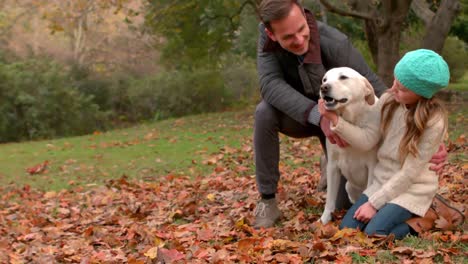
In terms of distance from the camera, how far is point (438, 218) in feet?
14.3

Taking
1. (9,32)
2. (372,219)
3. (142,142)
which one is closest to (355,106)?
(372,219)

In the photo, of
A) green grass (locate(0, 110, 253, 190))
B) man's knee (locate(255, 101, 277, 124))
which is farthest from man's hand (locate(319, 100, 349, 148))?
green grass (locate(0, 110, 253, 190))

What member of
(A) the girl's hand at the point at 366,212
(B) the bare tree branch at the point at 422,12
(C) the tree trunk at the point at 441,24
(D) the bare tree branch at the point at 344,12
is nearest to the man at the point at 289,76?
(A) the girl's hand at the point at 366,212

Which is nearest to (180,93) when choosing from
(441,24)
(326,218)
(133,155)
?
(441,24)

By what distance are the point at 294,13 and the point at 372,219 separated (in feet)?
4.94

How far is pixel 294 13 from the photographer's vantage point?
4.59m

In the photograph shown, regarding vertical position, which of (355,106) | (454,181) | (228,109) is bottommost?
(228,109)

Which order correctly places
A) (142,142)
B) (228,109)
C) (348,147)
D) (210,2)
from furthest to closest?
1. (228,109)
2. (210,2)
3. (142,142)
4. (348,147)

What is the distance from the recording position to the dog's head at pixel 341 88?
4.19 meters

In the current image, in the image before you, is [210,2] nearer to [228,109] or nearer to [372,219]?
[228,109]

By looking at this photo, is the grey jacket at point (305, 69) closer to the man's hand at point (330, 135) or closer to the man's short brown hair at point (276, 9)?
the man's hand at point (330, 135)

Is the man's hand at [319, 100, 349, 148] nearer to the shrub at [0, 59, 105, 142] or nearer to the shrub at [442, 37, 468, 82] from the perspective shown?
the shrub at [0, 59, 105, 142]

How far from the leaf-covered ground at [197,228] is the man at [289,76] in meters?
0.44

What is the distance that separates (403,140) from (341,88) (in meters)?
0.51
